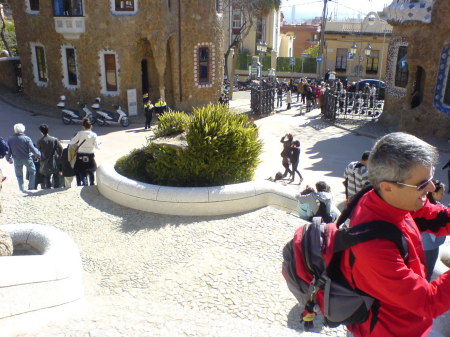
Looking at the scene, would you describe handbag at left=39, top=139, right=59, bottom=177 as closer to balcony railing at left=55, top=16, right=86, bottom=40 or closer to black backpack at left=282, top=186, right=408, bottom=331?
black backpack at left=282, top=186, right=408, bottom=331

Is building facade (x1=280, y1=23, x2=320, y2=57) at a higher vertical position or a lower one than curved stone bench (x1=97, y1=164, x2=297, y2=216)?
higher

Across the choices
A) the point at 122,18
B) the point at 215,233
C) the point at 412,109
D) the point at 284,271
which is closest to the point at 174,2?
the point at 122,18

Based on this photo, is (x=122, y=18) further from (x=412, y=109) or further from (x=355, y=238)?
(x=355, y=238)

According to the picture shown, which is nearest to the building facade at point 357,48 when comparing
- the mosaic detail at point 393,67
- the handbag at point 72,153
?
the mosaic detail at point 393,67

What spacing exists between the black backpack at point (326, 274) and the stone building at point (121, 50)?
17658mm

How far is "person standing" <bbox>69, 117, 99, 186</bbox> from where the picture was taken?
823 cm

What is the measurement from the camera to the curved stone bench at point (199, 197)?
6.84 meters

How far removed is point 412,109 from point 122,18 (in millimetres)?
11957

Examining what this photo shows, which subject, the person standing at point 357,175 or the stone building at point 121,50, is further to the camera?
the stone building at point 121,50

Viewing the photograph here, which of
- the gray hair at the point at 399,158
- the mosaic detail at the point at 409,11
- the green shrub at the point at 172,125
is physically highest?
the mosaic detail at the point at 409,11

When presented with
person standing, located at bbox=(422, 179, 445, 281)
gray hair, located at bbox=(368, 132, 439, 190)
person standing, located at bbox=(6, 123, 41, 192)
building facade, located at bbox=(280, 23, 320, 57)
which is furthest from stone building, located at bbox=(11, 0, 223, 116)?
building facade, located at bbox=(280, 23, 320, 57)

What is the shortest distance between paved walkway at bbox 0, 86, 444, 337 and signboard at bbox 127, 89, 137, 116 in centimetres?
1171

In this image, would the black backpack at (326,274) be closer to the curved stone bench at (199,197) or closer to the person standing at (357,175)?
the person standing at (357,175)

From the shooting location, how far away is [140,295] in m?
5.04
